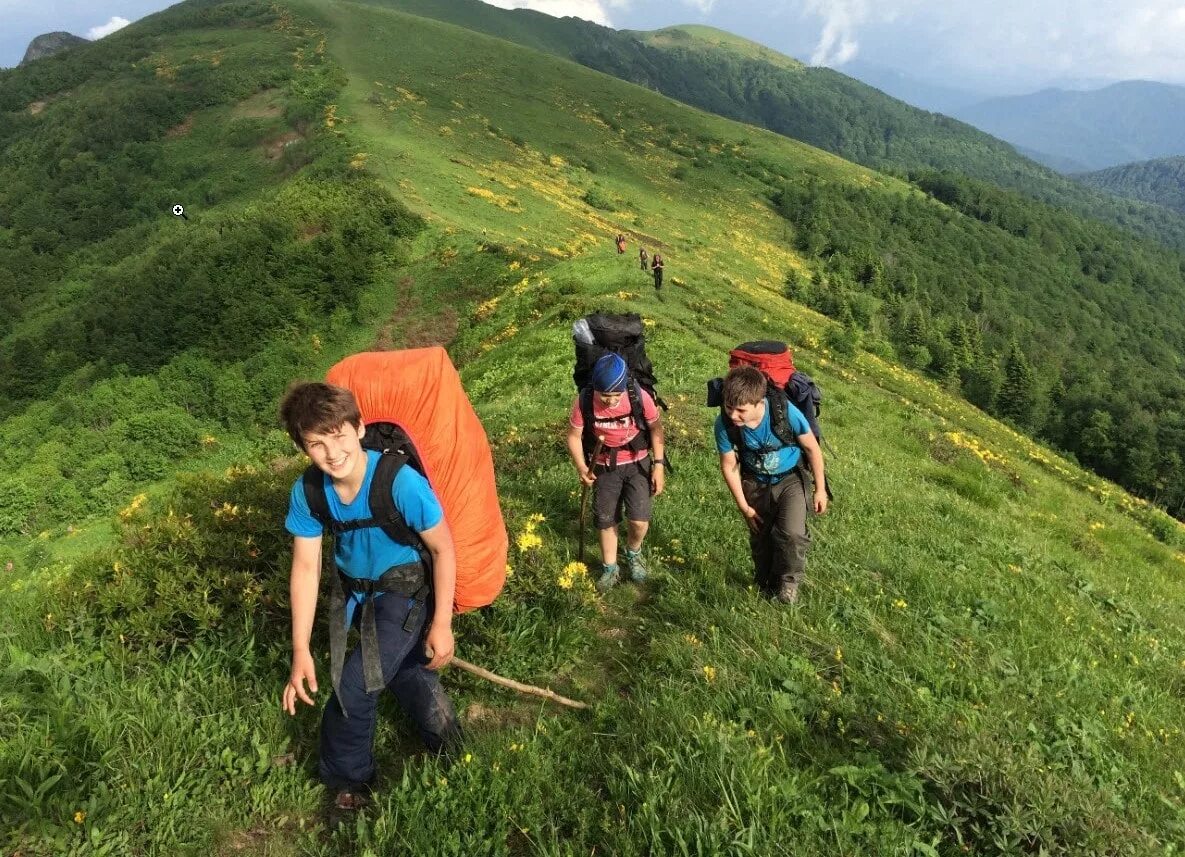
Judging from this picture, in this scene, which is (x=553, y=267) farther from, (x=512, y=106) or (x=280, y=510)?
(x=512, y=106)

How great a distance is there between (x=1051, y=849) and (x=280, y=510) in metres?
5.19

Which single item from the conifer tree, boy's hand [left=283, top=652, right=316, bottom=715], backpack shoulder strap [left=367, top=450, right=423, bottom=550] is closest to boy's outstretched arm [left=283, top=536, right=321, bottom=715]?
boy's hand [left=283, top=652, right=316, bottom=715]

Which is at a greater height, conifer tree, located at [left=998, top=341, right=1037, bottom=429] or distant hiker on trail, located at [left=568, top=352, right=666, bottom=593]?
distant hiker on trail, located at [left=568, top=352, right=666, bottom=593]

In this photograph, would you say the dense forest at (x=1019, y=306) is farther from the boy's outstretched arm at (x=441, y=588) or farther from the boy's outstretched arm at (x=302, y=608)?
the boy's outstretched arm at (x=302, y=608)

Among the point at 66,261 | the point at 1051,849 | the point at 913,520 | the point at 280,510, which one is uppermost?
the point at 1051,849

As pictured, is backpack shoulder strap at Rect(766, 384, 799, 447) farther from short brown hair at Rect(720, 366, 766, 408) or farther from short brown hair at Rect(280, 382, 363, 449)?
short brown hair at Rect(280, 382, 363, 449)

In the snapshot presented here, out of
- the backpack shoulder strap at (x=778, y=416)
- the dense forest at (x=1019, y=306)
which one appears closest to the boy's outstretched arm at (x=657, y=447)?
the backpack shoulder strap at (x=778, y=416)

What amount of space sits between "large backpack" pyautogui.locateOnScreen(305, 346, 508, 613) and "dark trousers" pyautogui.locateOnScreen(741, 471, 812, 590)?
2.53 meters

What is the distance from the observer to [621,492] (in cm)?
592

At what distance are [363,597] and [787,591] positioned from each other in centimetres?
321

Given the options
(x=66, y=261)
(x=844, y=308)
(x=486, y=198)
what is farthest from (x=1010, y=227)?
(x=66, y=261)

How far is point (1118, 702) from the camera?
3.99 meters

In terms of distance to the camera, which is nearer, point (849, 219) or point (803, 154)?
point (849, 219)

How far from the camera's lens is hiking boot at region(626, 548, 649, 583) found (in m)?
5.97
